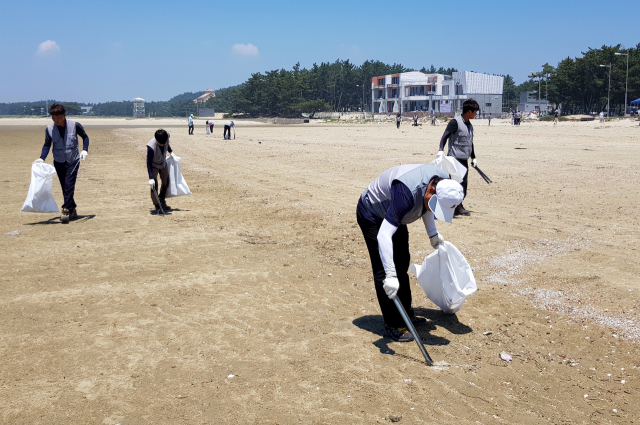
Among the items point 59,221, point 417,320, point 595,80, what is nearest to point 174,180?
point 59,221

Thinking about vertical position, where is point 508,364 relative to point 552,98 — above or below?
below

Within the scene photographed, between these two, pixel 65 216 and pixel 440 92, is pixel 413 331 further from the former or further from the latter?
pixel 440 92

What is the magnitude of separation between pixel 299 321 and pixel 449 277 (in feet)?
4.83

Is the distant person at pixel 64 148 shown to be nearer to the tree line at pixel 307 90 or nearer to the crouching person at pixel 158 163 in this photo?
the crouching person at pixel 158 163

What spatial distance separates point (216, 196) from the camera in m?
12.5

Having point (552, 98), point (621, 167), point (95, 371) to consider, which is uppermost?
point (552, 98)

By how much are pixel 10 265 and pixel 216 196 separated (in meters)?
5.80

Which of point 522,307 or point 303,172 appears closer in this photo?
point 522,307

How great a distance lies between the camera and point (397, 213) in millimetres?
3979

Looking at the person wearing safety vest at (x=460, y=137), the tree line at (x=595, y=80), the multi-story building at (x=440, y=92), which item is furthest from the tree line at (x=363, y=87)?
the person wearing safety vest at (x=460, y=137)

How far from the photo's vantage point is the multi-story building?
94625 millimetres

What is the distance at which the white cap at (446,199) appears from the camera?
3826 millimetres

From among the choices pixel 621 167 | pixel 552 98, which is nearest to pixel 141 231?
pixel 621 167

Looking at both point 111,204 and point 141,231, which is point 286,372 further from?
point 111,204
